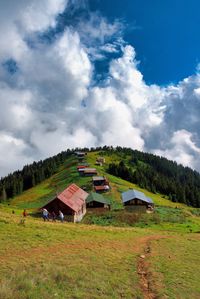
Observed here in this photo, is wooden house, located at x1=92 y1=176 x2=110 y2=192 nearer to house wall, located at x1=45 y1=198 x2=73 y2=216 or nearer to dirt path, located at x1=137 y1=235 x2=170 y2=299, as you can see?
house wall, located at x1=45 y1=198 x2=73 y2=216

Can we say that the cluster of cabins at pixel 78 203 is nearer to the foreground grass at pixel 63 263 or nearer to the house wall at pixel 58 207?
the house wall at pixel 58 207

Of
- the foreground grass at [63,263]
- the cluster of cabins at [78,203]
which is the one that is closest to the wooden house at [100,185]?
the cluster of cabins at [78,203]

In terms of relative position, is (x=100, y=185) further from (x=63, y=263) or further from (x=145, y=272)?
(x=63, y=263)

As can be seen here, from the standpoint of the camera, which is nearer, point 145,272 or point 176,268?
point 145,272

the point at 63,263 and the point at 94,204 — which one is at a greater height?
the point at 94,204

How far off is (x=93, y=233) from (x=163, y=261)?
11.4 m

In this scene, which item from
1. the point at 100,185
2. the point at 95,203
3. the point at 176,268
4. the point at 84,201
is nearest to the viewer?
the point at 176,268

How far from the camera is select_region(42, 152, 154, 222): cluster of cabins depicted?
209ft

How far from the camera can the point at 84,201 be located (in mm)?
80000

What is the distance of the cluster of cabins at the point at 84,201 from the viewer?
6378cm

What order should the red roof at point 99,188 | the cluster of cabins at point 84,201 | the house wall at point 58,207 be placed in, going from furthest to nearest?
the red roof at point 99,188
the cluster of cabins at point 84,201
the house wall at point 58,207

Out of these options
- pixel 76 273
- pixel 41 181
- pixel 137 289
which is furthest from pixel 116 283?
pixel 41 181

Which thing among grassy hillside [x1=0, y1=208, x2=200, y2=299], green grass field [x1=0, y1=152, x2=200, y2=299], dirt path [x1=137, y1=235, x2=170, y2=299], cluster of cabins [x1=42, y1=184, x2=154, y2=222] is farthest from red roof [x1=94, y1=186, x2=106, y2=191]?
dirt path [x1=137, y1=235, x2=170, y2=299]

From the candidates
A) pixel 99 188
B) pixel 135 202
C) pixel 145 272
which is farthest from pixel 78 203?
pixel 145 272
